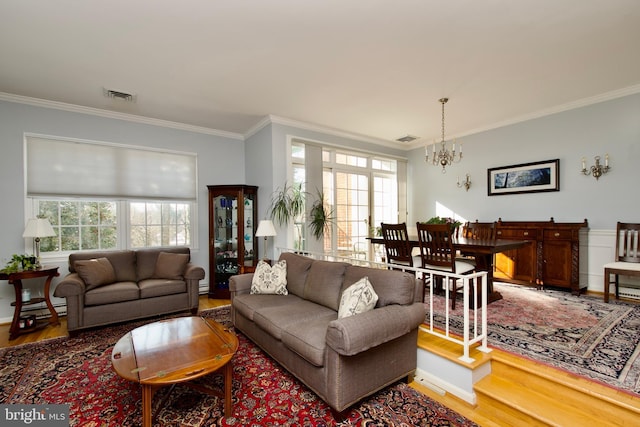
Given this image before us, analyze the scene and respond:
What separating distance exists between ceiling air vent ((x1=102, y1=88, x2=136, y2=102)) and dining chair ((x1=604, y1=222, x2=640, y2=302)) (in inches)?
240

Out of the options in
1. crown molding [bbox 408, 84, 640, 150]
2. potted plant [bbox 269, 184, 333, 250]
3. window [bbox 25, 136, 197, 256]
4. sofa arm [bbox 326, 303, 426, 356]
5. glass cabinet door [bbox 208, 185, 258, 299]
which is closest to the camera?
sofa arm [bbox 326, 303, 426, 356]

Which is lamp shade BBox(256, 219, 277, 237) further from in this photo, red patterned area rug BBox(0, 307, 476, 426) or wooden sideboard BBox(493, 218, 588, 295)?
wooden sideboard BBox(493, 218, 588, 295)

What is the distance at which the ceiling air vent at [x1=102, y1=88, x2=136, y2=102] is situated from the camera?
138 inches

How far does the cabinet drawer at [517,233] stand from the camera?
4398mm

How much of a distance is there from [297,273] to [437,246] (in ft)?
5.08

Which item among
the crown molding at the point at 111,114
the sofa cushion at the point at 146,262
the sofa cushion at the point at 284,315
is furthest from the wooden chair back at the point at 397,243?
the crown molding at the point at 111,114

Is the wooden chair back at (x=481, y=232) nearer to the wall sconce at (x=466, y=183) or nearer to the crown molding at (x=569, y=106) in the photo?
the wall sconce at (x=466, y=183)

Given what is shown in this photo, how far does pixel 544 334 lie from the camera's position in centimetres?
263

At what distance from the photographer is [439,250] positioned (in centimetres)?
322

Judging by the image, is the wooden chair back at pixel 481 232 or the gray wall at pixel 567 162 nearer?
the gray wall at pixel 567 162

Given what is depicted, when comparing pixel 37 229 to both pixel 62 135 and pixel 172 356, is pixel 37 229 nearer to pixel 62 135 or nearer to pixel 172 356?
pixel 62 135

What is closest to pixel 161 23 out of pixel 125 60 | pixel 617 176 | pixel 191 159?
pixel 125 60

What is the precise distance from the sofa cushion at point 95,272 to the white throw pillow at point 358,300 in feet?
9.85

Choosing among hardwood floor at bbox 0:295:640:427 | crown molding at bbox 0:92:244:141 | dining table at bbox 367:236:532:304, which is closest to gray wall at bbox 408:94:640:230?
dining table at bbox 367:236:532:304
